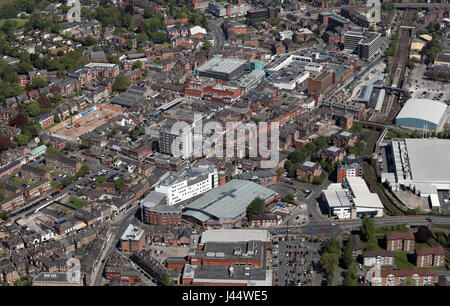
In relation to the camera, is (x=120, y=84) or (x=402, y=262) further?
(x=120, y=84)

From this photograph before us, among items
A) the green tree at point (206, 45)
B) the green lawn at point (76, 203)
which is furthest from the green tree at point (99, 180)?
the green tree at point (206, 45)

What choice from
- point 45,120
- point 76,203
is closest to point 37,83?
point 45,120

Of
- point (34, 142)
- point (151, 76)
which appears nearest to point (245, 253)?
point (34, 142)

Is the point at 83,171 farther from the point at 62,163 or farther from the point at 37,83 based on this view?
the point at 37,83

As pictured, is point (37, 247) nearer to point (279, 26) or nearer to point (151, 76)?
point (151, 76)

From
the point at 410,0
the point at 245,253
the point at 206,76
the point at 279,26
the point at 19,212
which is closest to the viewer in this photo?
the point at 245,253

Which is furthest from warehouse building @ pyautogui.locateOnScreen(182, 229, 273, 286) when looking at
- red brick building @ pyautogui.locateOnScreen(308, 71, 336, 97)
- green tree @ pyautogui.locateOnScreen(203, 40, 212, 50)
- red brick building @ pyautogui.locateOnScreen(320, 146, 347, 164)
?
green tree @ pyautogui.locateOnScreen(203, 40, 212, 50)
